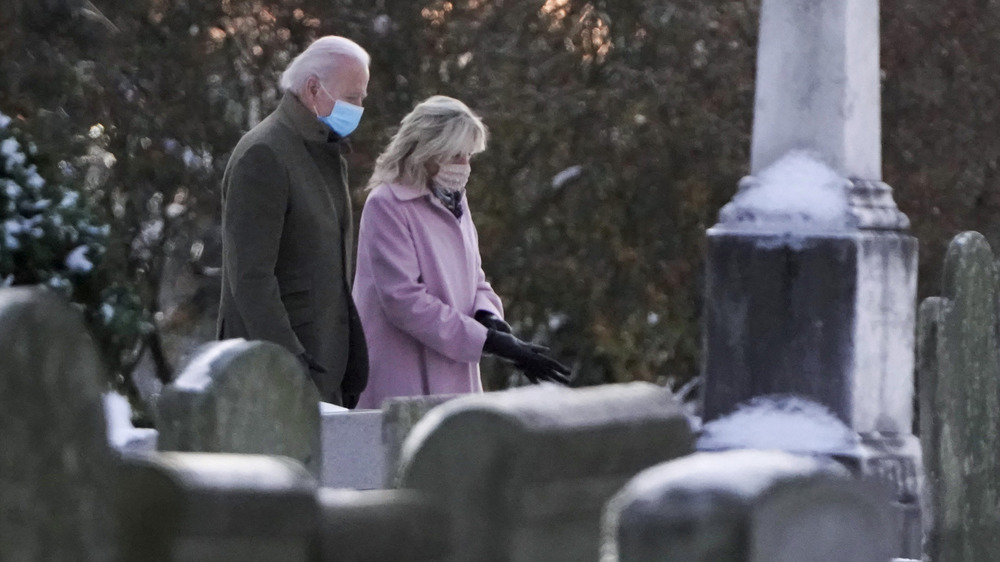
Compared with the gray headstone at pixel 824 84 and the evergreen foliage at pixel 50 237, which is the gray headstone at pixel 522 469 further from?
the evergreen foliage at pixel 50 237

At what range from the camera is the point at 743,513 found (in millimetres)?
2092

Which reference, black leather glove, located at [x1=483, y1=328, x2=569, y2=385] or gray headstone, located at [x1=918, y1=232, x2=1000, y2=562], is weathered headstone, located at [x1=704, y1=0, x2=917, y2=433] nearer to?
gray headstone, located at [x1=918, y1=232, x2=1000, y2=562]

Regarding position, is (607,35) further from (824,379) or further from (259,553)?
(259,553)

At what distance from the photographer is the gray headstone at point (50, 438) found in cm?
199

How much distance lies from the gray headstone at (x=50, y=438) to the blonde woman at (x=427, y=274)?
3.12 meters

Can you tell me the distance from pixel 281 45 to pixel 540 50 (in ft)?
4.64

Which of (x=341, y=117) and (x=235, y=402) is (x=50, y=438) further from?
(x=341, y=117)

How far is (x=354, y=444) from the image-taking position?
454 centimetres

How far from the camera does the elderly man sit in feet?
16.5

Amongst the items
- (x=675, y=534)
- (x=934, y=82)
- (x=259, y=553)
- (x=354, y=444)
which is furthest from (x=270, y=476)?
(x=934, y=82)

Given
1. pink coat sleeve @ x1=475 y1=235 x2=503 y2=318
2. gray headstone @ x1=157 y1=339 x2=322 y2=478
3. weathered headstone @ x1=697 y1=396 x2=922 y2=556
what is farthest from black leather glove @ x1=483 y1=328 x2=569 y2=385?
gray headstone @ x1=157 y1=339 x2=322 y2=478

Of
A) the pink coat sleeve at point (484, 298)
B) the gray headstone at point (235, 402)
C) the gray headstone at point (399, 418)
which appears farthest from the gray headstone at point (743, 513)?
the pink coat sleeve at point (484, 298)

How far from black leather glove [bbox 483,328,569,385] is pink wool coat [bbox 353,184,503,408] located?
4 centimetres

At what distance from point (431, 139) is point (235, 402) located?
6.40ft
